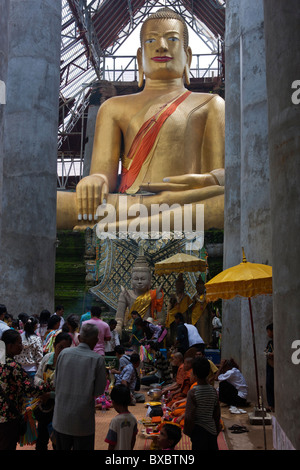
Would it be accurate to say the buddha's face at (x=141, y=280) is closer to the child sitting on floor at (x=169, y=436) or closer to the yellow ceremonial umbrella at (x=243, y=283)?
the yellow ceremonial umbrella at (x=243, y=283)

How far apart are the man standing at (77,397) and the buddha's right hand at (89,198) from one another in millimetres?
10109

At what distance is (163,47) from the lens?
15.3 m

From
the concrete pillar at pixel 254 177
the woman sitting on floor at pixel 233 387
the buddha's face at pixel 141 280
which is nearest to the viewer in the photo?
the woman sitting on floor at pixel 233 387

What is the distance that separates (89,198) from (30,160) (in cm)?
431

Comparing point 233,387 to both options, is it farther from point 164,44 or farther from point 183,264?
point 164,44

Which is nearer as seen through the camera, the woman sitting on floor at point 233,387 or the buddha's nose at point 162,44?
the woman sitting on floor at point 233,387

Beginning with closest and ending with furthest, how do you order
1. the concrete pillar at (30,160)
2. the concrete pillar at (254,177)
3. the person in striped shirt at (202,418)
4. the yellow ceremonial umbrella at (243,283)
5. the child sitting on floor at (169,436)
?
the person in striped shirt at (202,418) < the child sitting on floor at (169,436) < the yellow ceremonial umbrella at (243,283) < the concrete pillar at (254,177) < the concrete pillar at (30,160)

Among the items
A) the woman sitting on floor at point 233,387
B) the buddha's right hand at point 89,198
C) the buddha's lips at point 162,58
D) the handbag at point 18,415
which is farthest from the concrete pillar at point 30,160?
the buddha's lips at point 162,58

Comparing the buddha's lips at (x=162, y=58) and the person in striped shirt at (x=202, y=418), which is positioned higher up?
the buddha's lips at (x=162, y=58)

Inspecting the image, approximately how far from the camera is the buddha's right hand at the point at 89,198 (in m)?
13.6

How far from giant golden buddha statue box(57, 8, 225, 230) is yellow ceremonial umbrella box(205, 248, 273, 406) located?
280 inches

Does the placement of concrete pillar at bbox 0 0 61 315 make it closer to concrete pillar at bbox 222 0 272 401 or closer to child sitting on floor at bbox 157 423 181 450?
concrete pillar at bbox 222 0 272 401

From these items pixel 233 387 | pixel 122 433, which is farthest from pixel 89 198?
pixel 122 433

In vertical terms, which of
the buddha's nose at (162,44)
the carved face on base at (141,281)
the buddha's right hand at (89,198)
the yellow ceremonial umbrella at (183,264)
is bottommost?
the carved face on base at (141,281)
